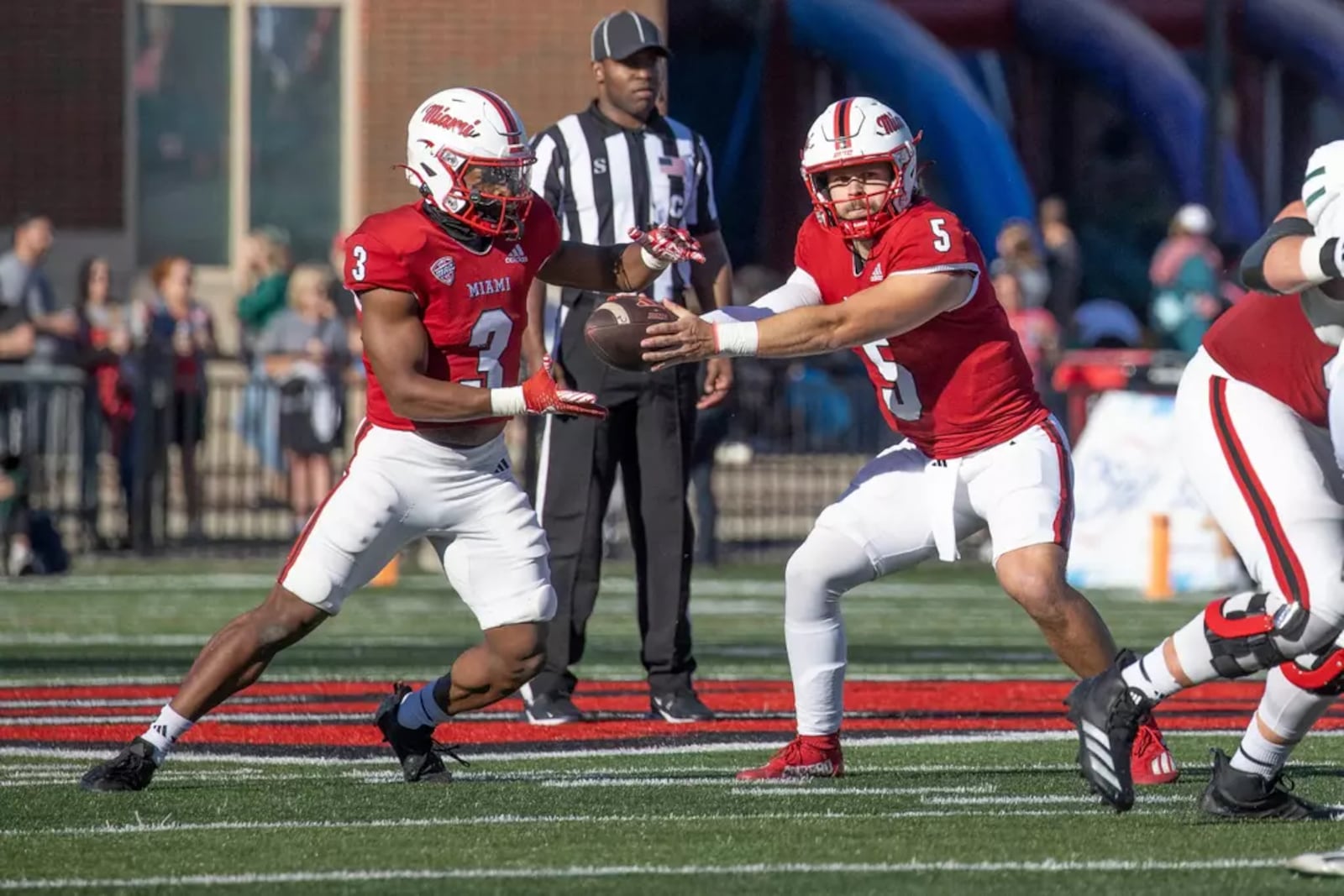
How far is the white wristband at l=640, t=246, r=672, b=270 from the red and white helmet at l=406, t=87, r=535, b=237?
40 centimetres

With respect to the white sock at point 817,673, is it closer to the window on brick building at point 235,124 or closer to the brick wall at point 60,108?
the brick wall at point 60,108

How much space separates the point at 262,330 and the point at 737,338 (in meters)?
10.2

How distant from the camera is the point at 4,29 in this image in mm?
18781

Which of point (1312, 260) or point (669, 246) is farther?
point (669, 246)

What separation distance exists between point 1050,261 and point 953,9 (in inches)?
198

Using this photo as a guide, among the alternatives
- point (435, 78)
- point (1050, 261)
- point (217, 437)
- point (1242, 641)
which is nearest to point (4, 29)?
point (435, 78)

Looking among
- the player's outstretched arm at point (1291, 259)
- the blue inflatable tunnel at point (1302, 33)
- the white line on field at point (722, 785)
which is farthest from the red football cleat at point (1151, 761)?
the blue inflatable tunnel at point (1302, 33)

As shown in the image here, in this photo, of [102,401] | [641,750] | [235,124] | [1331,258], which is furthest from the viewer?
[235,124]

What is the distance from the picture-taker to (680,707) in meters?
8.33

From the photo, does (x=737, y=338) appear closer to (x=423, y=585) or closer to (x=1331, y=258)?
(x=1331, y=258)

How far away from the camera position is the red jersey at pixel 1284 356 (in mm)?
6047

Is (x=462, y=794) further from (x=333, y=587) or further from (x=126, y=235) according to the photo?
(x=126, y=235)

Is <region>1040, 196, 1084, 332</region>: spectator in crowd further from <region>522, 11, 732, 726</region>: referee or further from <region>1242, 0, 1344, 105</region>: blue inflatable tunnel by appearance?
<region>522, 11, 732, 726</region>: referee

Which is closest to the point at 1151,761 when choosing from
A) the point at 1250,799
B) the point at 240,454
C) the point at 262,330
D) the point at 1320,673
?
the point at 1250,799
